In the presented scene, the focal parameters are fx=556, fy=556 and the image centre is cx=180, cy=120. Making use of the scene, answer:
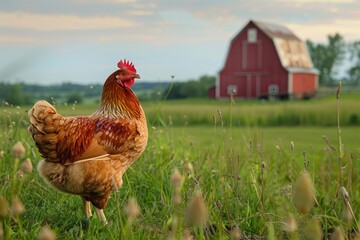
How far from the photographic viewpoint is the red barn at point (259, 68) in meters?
41.8

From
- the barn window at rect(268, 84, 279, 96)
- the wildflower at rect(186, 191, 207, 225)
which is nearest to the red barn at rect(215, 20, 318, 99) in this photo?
the barn window at rect(268, 84, 279, 96)

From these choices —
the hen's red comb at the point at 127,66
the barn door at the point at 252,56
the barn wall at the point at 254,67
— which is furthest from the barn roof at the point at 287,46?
the hen's red comb at the point at 127,66

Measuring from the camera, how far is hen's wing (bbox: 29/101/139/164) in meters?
3.89

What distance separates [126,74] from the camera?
4273mm

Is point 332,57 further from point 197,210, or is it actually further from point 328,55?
point 197,210

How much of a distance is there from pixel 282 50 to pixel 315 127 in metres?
25.3

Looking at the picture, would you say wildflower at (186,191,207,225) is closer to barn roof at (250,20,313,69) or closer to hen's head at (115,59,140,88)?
hen's head at (115,59,140,88)

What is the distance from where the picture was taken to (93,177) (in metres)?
3.96

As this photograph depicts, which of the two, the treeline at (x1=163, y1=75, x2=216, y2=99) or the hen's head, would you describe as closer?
the hen's head

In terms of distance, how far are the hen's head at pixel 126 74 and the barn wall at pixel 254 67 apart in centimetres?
3802

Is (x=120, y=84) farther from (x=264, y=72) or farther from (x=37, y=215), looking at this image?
(x=264, y=72)

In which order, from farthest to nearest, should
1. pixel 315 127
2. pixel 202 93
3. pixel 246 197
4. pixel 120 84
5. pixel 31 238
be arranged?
pixel 202 93 → pixel 315 127 → pixel 246 197 → pixel 120 84 → pixel 31 238

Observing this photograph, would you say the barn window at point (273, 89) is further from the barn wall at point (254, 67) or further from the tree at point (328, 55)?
the tree at point (328, 55)

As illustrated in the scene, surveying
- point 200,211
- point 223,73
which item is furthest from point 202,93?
point 200,211
